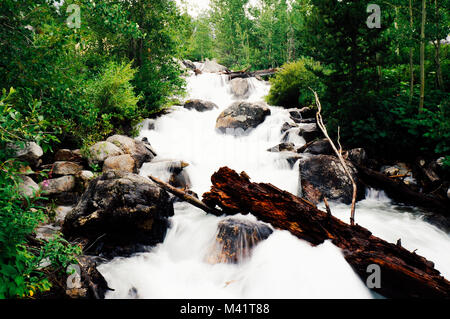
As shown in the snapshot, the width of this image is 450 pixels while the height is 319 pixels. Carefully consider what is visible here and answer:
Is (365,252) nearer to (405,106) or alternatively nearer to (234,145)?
(405,106)

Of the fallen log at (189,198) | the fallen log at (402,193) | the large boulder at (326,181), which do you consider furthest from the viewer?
the large boulder at (326,181)

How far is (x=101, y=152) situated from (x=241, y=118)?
26.7ft

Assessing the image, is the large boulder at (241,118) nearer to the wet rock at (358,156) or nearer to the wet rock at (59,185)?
the wet rock at (358,156)

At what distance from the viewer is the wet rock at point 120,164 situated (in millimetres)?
7887

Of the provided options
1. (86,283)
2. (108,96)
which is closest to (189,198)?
(86,283)

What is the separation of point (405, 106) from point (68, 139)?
1117 cm

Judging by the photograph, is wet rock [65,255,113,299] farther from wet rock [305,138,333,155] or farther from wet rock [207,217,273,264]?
wet rock [305,138,333,155]

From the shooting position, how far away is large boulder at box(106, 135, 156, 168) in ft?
29.9

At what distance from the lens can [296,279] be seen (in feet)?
12.8

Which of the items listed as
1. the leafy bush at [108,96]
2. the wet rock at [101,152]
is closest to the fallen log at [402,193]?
the wet rock at [101,152]

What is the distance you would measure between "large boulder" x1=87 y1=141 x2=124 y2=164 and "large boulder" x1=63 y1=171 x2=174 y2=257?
2.97 meters

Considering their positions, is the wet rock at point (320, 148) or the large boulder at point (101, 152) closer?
the large boulder at point (101, 152)

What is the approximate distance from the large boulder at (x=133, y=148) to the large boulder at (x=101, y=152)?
15.4 inches

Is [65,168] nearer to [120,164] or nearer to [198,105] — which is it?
[120,164]
